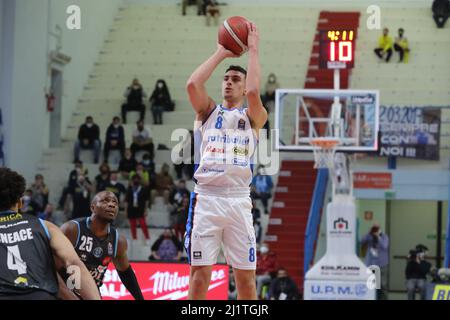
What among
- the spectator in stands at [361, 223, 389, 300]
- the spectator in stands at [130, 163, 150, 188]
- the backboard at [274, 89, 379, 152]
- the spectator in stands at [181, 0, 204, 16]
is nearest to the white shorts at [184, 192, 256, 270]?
the backboard at [274, 89, 379, 152]

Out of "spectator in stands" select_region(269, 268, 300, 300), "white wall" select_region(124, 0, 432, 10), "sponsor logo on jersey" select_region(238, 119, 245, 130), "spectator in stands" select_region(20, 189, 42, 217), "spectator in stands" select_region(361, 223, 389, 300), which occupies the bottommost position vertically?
"spectator in stands" select_region(269, 268, 300, 300)

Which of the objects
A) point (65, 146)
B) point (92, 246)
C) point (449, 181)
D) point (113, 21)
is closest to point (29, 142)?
point (65, 146)

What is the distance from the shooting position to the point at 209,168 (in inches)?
250

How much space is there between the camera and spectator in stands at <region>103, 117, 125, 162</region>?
22094 mm

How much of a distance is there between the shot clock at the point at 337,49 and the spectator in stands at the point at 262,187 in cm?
617

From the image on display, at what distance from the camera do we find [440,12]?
25141 millimetres

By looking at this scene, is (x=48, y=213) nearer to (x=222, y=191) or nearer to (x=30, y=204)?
(x=30, y=204)

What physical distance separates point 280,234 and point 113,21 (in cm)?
852

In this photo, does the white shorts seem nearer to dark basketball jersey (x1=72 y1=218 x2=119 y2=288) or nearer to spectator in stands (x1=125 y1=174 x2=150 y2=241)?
dark basketball jersey (x1=72 y1=218 x2=119 y2=288)

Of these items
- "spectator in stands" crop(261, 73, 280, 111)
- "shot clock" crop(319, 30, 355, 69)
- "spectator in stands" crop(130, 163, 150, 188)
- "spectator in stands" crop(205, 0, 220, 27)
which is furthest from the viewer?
"spectator in stands" crop(205, 0, 220, 27)

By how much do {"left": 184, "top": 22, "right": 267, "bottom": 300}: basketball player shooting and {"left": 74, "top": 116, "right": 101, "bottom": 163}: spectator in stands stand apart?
16.4 meters

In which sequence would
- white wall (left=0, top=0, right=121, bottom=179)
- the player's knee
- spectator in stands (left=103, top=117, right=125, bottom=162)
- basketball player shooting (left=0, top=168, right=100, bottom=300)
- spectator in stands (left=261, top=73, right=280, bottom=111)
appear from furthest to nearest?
spectator in stands (left=261, top=73, right=280, bottom=111)
spectator in stands (left=103, top=117, right=125, bottom=162)
white wall (left=0, top=0, right=121, bottom=179)
the player's knee
basketball player shooting (left=0, top=168, right=100, bottom=300)

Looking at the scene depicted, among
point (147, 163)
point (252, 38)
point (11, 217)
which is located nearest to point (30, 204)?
point (147, 163)
